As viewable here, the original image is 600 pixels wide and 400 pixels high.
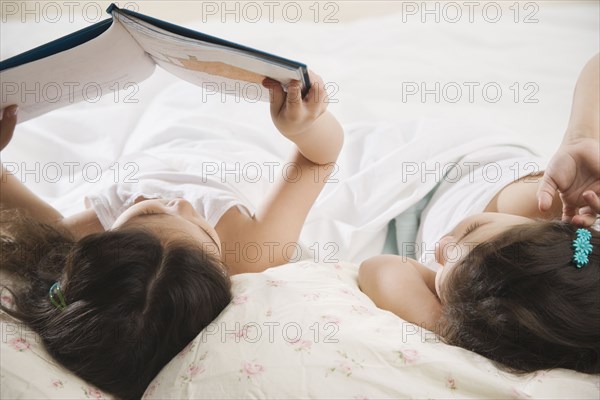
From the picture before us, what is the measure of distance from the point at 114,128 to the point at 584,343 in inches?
46.9

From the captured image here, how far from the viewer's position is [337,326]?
78 centimetres

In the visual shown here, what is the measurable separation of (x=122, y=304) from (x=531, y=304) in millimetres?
535

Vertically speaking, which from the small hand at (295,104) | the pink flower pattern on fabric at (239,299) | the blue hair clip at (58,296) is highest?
the small hand at (295,104)

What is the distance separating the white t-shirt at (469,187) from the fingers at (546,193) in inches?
6.0

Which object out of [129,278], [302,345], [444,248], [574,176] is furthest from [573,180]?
[129,278]

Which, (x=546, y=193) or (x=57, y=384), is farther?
(x=546, y=193)

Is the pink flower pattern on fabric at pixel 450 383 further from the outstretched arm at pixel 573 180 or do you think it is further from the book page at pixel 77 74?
the book page at pixel 77 74

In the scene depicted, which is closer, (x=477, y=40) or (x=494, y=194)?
(x=494, y=194)

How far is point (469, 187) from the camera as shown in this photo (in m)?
1.21

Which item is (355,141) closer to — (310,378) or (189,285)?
(189,285)

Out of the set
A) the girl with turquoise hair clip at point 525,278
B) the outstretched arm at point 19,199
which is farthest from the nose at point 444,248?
the outstretched arm at point 19,199

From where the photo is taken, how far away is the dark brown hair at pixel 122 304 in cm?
78

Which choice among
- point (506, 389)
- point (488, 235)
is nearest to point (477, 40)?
point (488, 235)

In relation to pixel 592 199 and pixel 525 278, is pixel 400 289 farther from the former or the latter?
pixel 592 199
